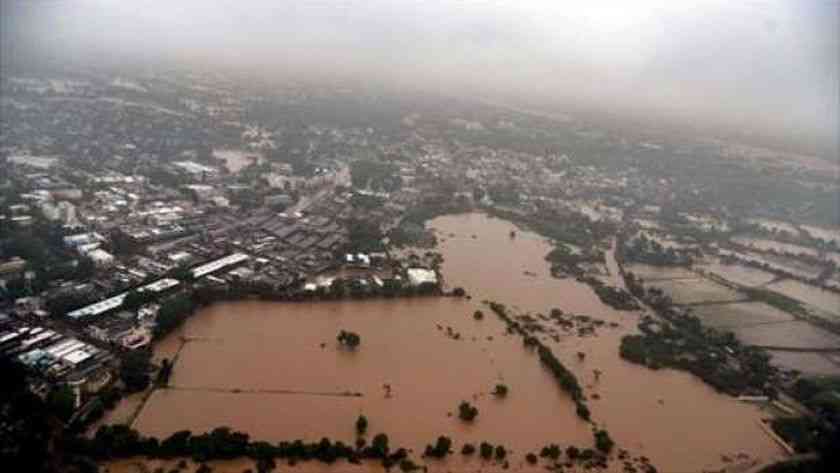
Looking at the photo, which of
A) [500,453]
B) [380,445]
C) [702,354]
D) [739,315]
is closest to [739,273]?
[739,315]

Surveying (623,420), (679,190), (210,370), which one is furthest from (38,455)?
(679,190)

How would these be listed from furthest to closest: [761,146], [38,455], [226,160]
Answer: [761,146]
[226,160]
[38,455]

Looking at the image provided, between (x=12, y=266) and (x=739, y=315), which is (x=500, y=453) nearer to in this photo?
(x=739, y=315)

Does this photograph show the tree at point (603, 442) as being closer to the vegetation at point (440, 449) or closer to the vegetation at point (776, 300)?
the vegetation at point (440, 449)

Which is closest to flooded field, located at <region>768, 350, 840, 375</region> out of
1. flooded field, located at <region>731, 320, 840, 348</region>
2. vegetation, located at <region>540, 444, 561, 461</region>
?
flooded field, located at <region>731, 320, 840, 348</region>

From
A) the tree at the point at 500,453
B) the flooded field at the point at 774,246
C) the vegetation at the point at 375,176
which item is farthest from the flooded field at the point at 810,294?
the vegetation at the point at 375,176

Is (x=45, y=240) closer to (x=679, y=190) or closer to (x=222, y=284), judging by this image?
(x=222, y=284)
